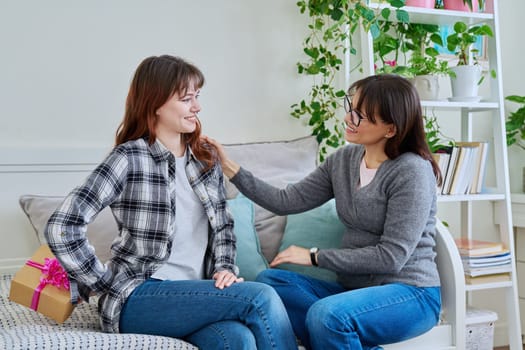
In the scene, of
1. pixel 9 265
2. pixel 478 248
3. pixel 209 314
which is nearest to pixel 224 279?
pixel 209 314

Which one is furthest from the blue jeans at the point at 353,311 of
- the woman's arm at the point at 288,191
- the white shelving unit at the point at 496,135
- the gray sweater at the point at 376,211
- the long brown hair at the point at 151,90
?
the white shelving unit at the point at 496,135

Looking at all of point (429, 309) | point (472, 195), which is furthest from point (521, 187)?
point (429, 309)

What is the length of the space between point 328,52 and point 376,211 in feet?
2.94

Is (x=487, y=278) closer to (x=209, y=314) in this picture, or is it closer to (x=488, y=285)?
(x=488, y=285)

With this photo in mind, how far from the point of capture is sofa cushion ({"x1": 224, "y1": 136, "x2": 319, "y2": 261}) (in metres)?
1.95

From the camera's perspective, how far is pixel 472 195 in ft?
7.43

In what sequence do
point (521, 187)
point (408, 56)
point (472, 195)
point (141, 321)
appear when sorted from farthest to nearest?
1. point (521, 187)
2. point (408, 56)
3. point (472, 195)
4. point (141, 321)

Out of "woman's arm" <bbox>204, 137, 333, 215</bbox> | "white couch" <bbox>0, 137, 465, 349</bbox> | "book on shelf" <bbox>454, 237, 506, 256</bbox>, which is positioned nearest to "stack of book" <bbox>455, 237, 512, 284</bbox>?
"book on shelf" <bbox>454, 237, 506, 256</bbox>

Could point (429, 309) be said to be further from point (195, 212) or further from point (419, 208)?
point (195, 212)

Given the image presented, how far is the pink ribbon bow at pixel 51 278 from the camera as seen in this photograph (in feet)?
4.79

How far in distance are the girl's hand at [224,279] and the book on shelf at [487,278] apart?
3.45 feet

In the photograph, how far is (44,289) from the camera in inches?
57.7

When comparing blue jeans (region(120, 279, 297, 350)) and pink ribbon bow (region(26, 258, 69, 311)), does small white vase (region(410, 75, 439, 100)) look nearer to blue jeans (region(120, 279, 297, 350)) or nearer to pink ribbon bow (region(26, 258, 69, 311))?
blue jeans (region(120, 279, 297, 350))

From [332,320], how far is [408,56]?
1.57 metres
